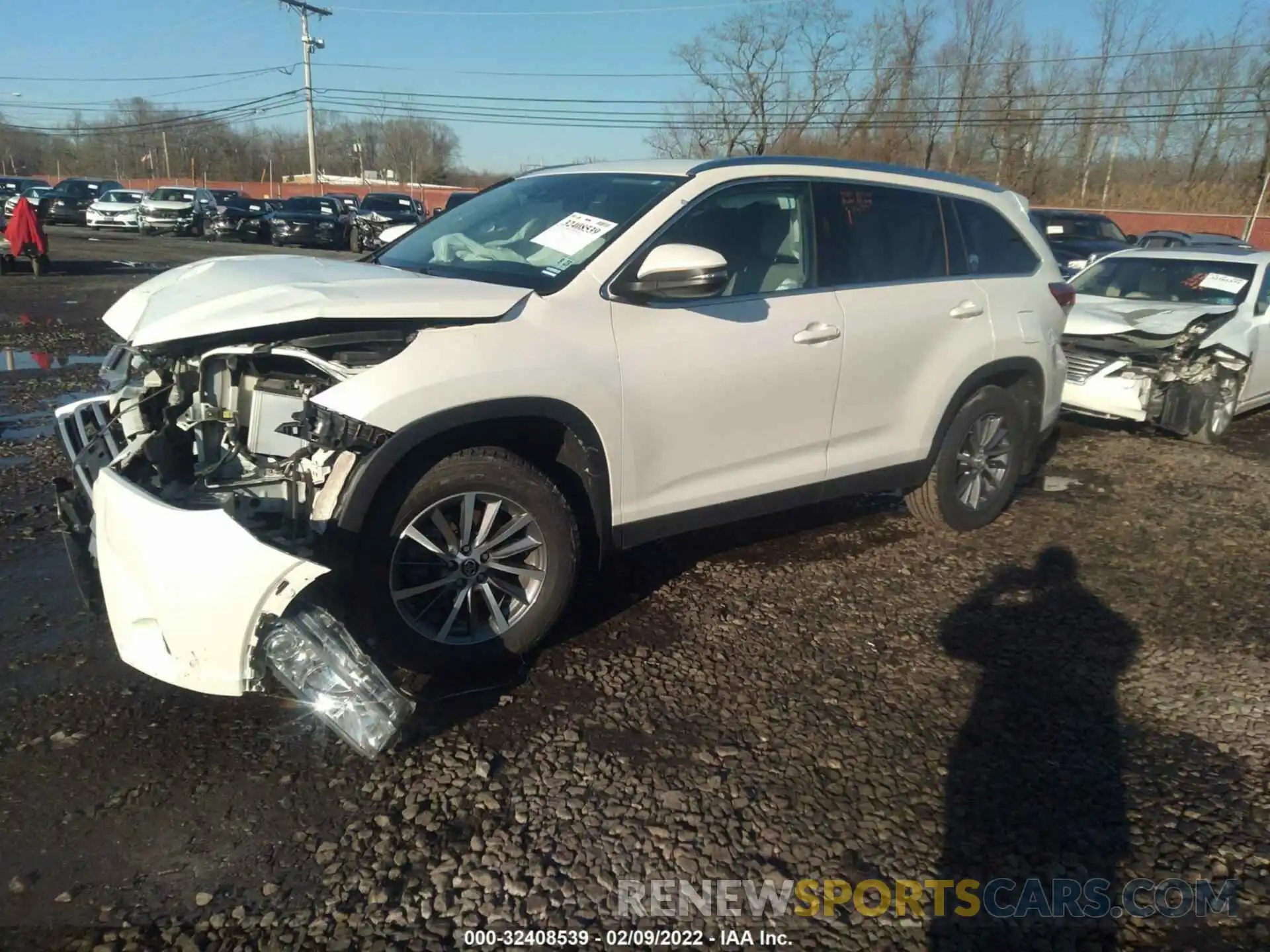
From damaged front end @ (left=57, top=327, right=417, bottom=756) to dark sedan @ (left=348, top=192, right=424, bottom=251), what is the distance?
2422cm

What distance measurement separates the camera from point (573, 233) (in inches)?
152

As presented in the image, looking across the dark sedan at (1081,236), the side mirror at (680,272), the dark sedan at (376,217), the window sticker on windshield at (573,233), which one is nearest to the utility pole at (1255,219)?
the dark sedan at (1081,236)

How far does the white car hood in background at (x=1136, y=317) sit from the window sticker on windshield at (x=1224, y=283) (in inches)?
8.7

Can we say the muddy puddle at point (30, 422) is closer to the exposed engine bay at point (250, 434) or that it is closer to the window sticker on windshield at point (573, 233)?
the exposed engine bay at point (250, 434)

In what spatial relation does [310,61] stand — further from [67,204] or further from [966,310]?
[966,310]

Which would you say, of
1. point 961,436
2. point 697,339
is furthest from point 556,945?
point 961,436

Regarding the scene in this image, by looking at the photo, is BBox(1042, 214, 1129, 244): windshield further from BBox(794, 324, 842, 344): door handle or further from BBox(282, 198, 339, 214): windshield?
BBox(282, 198, 339, 214): windshield

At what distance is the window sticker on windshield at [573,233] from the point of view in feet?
12.4

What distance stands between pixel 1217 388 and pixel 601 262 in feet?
20.2

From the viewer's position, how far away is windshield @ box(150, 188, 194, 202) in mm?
30328

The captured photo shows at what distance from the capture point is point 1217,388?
748 centimetres

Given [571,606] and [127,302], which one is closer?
[127,302]

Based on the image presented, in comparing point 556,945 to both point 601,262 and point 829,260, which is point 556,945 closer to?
point 601,262

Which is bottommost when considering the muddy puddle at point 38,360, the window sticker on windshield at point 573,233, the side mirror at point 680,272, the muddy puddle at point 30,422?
the muddy puddle at point 38,360
